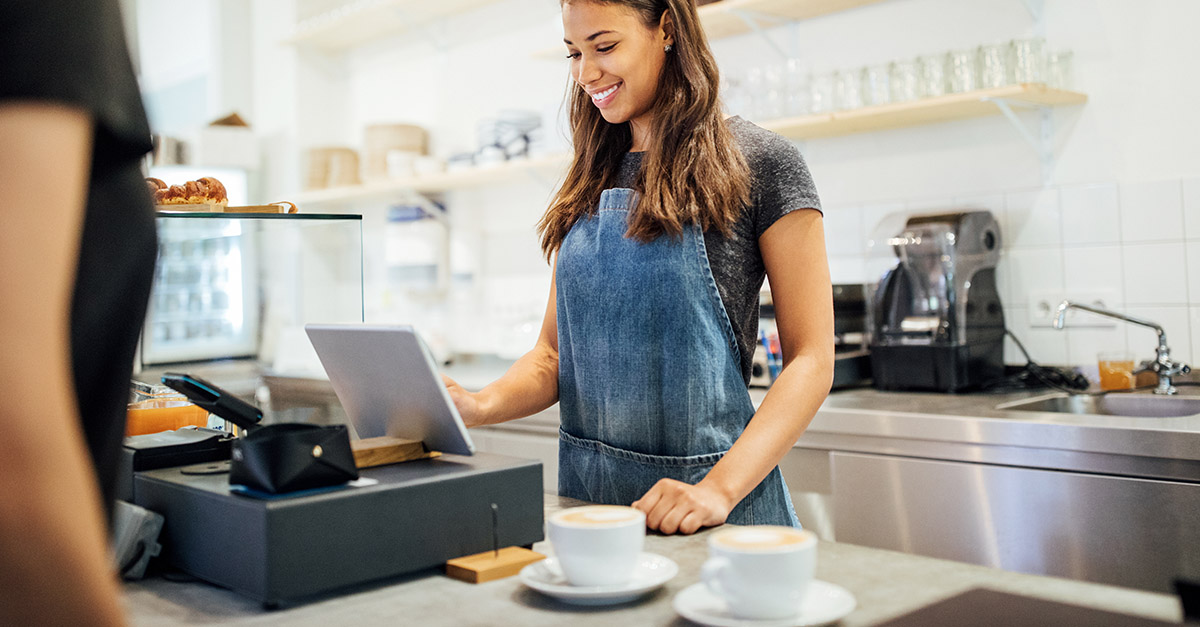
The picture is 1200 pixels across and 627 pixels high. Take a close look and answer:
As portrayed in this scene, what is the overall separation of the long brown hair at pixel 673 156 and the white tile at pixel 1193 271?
Answer: 4.96 ft

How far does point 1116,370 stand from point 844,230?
0.88 metres

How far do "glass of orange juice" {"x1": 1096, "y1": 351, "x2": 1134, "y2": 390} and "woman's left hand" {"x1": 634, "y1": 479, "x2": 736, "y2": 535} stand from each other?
158cm

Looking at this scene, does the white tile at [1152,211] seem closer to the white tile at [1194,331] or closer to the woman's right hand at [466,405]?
the white tile at [1194,331]

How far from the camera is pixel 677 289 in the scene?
4.56 ft

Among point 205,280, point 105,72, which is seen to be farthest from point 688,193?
point 205,280

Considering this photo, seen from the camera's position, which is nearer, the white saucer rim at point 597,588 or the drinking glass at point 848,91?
the white saucer rim at point 597,588

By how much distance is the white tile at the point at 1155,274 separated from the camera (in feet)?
7.80

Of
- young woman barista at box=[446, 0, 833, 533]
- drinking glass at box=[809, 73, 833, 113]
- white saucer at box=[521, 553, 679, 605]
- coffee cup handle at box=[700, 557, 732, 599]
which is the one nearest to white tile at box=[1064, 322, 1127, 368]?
drinking glass at box=[809, 73, 833, 113]

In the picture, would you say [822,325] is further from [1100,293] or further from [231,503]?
[1100,293]

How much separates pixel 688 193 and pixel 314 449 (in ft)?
2.19

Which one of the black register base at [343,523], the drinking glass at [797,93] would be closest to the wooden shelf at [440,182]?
the drinking glass at [797,93]

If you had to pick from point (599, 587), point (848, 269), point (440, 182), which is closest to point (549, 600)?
point (599, 587)

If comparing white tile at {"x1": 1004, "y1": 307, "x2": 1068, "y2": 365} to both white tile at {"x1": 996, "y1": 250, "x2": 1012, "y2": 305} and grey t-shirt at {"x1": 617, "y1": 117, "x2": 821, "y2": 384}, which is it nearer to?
white tile at {"x1": 996, "y1": 250, "x2": 1012, "y2": 305}

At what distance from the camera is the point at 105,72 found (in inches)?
19.6
